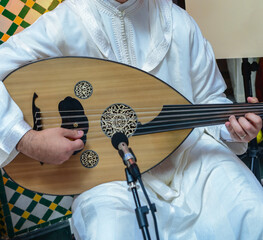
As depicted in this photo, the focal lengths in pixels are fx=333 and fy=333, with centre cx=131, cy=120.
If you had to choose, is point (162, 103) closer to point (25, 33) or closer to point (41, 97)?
point (41, 97)

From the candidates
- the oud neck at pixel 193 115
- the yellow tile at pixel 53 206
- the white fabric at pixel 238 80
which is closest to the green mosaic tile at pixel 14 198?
the yellow tile at pixel 53 206

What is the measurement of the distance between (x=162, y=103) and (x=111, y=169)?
0.34 metres

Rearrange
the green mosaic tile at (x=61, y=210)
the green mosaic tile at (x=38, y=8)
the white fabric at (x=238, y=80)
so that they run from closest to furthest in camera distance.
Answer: the green mosaic tile at (x=38, y=8) → the green mosaic tile at (x=61, y=210) → the white fabric at (x=238, y=80)

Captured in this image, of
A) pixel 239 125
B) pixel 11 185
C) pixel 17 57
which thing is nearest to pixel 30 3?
pixel 17 57

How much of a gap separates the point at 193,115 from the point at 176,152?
0.72 ft

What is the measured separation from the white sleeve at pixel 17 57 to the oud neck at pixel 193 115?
1.55ft

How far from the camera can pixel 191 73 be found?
5.24ft

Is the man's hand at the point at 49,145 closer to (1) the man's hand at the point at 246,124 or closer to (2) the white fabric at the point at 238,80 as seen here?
(1) the man's hand at the point at 246,124

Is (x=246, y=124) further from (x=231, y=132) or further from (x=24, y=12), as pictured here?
(x=24, y=12)

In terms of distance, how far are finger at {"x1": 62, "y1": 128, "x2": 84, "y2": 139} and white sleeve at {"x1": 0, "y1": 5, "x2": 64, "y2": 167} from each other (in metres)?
0.14

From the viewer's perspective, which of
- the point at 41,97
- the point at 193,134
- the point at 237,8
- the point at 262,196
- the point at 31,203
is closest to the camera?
the point at 262,196

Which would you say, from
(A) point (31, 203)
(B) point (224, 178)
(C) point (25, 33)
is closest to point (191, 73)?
(B) point (224, 178)

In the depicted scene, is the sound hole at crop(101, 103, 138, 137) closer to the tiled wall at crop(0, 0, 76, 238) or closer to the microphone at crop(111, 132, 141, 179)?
the microphone at crop(111, 132, 141, 179)

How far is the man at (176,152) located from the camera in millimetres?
1188
